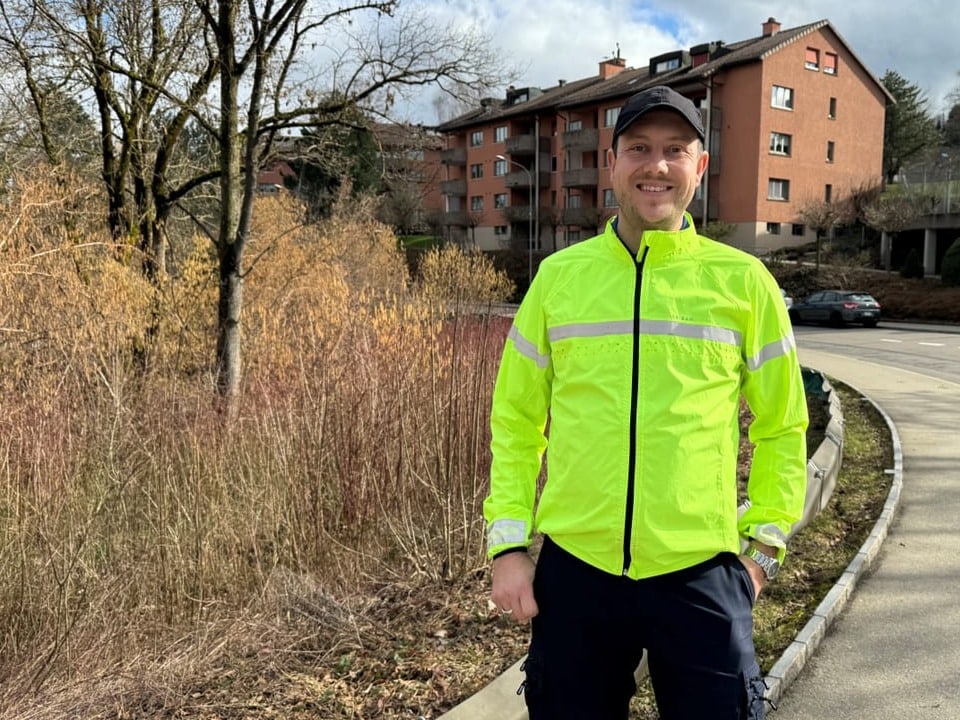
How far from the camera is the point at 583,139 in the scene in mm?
49938

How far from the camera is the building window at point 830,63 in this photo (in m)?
43.6

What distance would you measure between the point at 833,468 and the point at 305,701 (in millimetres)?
4885

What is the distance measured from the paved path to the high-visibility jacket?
1891 millimetres

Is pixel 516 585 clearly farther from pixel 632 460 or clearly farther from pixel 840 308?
pixel 840 308

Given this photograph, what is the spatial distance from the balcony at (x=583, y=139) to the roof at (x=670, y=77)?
189cm

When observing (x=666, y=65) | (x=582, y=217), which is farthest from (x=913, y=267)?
(x=666, y=65)

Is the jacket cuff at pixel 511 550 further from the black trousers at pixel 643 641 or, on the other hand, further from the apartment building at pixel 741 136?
the apartment building at pixel 741 136

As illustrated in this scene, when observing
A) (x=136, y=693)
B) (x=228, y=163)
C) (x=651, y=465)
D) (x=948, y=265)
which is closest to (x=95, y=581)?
(x=136, y=693)

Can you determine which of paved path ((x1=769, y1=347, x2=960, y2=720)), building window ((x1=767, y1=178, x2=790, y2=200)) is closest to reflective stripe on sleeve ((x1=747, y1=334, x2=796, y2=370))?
paved path ((x1=769, y1=347, x2=960, y2=720))

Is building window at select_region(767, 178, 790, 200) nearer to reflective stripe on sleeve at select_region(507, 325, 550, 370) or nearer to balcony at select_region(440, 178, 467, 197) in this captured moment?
balcony at select_region(440, 178, 467, 197)

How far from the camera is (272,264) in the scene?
15188mm

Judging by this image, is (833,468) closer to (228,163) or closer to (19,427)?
(19,427)

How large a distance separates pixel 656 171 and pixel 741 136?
1717 inches

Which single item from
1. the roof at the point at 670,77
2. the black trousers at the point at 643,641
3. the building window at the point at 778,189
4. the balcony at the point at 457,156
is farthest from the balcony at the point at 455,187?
the black trousers at the point at 643,641
